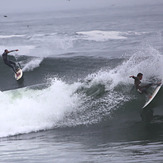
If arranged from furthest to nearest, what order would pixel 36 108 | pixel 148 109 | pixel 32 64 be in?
pixel 32 64, pixel 36 108, pixel 148 109

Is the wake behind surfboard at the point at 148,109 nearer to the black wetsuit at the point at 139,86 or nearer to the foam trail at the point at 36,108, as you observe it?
the black wetsuit at the point at 139,86

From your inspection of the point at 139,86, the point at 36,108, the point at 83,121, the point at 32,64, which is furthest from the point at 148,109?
the point at 32,64

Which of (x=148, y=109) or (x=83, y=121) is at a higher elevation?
(x=148, y=109)

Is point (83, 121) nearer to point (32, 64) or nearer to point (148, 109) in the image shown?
point (148, 109)

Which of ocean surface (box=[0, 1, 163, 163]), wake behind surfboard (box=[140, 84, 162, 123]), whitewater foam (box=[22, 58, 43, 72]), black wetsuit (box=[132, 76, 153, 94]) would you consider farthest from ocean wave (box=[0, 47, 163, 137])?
whitewater foam (box=[22, 58, 43, 72])

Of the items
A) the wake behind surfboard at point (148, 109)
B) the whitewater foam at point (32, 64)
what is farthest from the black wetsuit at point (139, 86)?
the whitewater foam at point (32, 64)

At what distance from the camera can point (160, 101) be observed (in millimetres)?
13102

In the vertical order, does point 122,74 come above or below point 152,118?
above

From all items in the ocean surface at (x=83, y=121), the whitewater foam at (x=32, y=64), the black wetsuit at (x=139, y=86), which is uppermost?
the whitewater foam at (x=32, y=64)

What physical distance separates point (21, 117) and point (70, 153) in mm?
4952

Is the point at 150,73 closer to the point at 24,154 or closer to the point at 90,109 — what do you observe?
the point at 90,109

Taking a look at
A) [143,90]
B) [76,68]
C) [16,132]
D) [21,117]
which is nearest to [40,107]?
[21,117]

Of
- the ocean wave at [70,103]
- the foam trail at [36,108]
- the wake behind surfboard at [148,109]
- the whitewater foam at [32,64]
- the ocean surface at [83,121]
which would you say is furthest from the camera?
the whitewater foam at [32,64]

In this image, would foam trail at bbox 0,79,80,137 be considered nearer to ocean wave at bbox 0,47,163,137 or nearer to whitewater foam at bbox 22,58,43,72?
ocean wave at bbox 0,47,163,137
